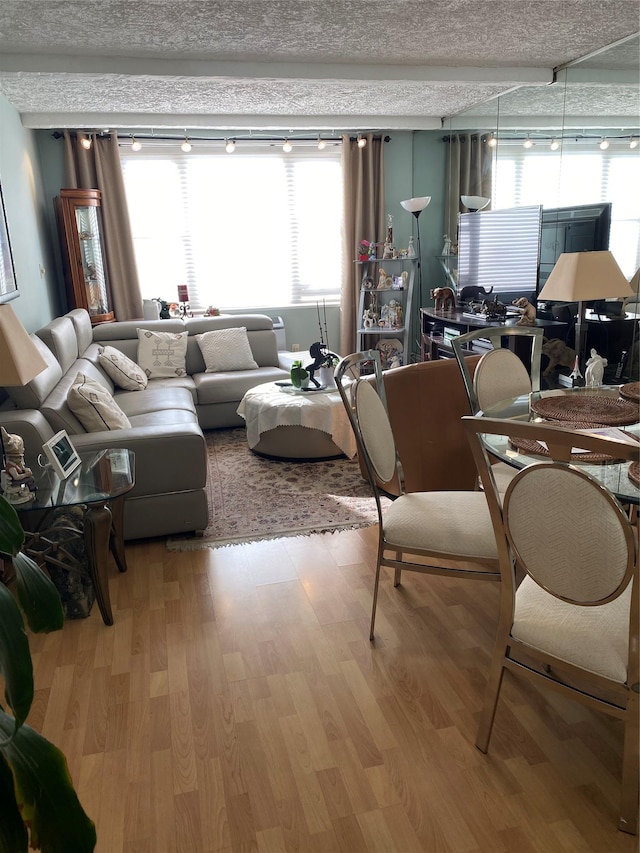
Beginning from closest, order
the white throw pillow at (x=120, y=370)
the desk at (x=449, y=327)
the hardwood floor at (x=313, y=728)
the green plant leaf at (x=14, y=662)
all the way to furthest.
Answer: the green plant leaf at (x=14, y=662)
the hardwood floor at (x=313, y=728)
the desk at (x=449, y=327)
the white throw pillow at (x=120, y=370)

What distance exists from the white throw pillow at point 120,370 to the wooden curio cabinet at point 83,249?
0.95 metres

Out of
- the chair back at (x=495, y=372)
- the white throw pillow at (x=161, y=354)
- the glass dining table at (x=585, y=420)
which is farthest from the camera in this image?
the white throw pillow at (x=161, y=354)

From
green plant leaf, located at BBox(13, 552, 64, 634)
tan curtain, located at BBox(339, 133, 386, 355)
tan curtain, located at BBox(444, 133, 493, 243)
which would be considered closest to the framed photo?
green plant leaf, located at BBox(13, 552, 64, 634)

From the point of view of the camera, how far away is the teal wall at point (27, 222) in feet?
14.1

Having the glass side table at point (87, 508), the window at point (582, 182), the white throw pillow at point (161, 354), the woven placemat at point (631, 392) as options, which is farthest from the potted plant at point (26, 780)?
the white throw pillow at point (161, 354)

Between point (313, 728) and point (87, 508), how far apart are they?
1.16 m

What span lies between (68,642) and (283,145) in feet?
17.2

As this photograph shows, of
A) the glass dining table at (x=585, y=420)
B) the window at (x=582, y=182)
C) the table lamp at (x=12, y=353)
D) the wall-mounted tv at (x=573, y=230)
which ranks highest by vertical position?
the window at (x=582, y=182)

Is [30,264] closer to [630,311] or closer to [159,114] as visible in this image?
[159,114]

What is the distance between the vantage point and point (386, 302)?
6.48 m

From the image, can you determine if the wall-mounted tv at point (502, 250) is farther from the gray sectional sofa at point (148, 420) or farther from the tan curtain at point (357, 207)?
the gray sectional sofa at point (148, 420)

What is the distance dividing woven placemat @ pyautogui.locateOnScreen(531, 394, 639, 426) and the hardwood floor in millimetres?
791

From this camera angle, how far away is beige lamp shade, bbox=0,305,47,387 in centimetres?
208

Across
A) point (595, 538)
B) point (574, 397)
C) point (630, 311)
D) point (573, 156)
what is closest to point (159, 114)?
point (573, 156)
